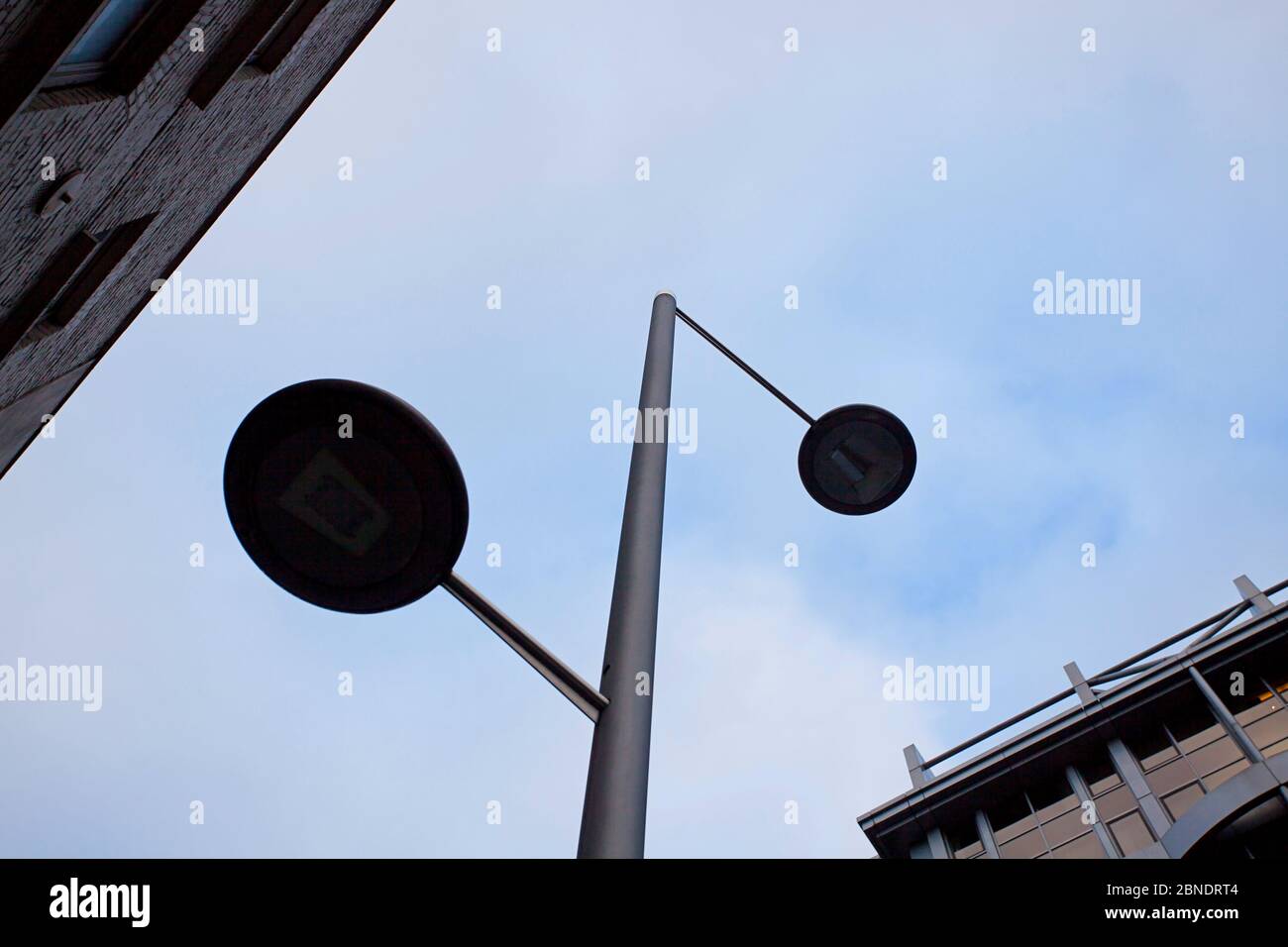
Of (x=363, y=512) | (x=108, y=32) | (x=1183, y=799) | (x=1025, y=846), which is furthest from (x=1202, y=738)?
(x=108, y=32)

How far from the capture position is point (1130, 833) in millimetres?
19188

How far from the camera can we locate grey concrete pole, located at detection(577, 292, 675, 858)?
93.4 inches

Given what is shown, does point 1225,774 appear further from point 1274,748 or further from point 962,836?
point 962,836

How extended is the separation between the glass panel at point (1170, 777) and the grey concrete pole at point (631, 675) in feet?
71.2

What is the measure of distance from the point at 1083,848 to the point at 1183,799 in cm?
263

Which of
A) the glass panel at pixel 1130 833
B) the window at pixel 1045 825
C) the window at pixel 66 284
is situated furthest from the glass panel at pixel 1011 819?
the window at pixel 66 284

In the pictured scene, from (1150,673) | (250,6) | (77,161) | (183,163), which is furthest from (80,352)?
(1150,673)

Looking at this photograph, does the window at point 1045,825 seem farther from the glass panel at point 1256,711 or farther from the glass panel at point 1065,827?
the glass panel at point 1256,711

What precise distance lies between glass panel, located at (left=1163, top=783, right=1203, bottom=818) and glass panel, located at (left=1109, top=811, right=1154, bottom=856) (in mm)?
767

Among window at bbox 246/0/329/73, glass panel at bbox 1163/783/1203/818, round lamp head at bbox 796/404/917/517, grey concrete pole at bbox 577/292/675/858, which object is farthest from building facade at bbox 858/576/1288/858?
window at bbox 246/0/329/73

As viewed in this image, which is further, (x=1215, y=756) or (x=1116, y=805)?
(x=1116, y=805)

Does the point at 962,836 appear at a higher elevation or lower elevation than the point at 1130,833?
lower

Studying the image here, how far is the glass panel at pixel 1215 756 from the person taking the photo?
19.2 meters
